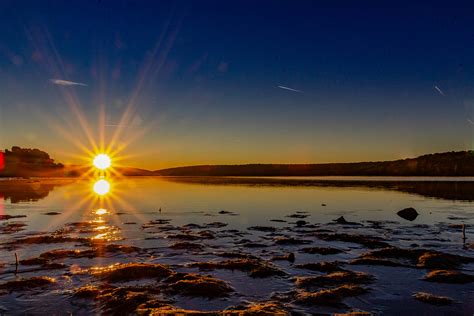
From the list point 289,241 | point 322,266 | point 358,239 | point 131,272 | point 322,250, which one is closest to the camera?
point 131,272

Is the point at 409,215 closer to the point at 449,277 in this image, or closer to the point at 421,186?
the point at 449,277

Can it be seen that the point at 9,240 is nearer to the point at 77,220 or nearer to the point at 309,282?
the point at 77,220

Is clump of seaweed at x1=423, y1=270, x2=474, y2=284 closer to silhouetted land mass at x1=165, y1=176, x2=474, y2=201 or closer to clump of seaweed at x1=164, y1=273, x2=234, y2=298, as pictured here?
clump of seaweed at x1=164, y1=273, x2=234, y2=298

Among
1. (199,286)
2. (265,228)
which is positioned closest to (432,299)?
(199,286)

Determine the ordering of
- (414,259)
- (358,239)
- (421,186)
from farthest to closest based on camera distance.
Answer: (421,186)
(358,239)
(414,259)

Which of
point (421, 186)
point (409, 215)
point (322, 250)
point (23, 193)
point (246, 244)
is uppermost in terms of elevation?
point (421, 186)

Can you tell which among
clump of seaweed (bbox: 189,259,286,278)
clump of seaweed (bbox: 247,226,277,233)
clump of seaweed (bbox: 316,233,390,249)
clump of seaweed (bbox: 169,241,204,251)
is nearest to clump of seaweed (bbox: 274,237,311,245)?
clump of seaweed (bbox: 316,233,390,249)

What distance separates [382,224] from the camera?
37938mm

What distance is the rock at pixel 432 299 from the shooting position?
15391mm

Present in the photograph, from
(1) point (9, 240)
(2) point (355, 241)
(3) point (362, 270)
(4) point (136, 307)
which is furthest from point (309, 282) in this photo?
(1) point (9, 240)

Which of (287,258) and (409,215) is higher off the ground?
(409,215)

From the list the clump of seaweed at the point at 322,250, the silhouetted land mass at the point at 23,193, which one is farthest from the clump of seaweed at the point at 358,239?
the silhouetted land mass at the point at 23,193

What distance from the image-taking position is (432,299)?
1566 centimetres

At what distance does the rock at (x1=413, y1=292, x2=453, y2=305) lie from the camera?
1539cm
